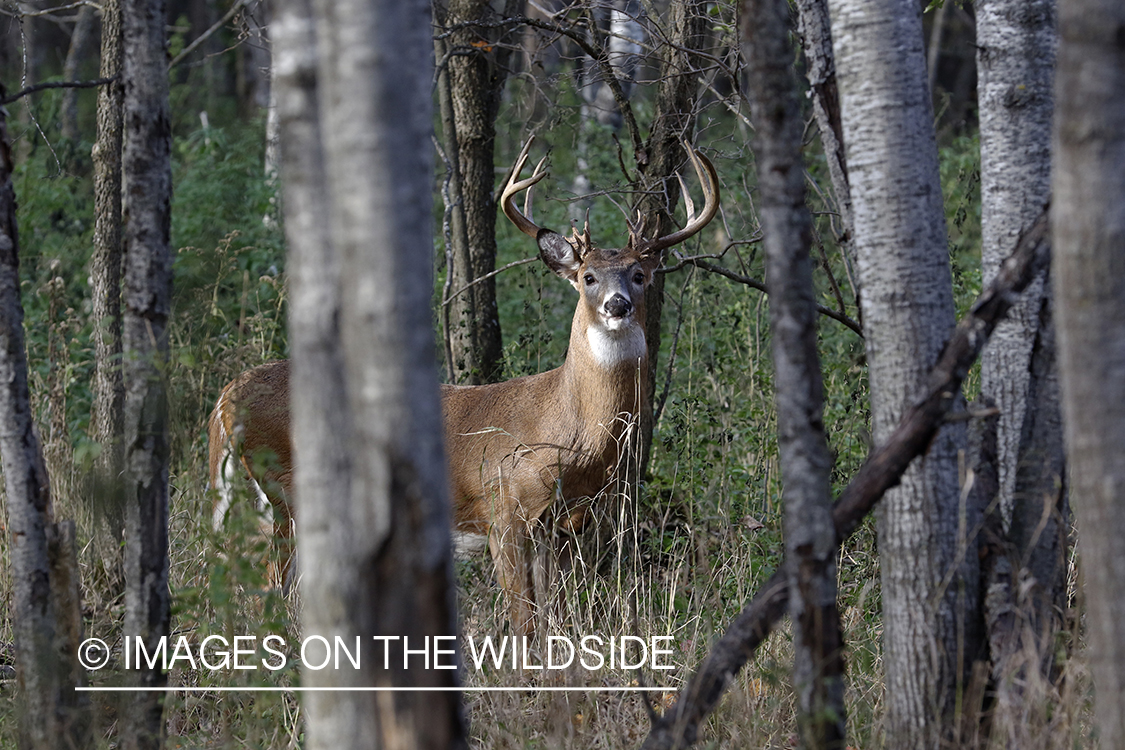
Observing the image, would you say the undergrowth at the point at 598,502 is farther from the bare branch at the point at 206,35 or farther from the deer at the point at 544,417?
the bare branch at the point at 206,35

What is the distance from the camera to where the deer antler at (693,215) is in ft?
18.2

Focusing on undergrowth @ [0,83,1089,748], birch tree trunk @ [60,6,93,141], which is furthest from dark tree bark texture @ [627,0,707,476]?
birch tree trunk @ [60,6,93,141]

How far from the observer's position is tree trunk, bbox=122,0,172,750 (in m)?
3.03

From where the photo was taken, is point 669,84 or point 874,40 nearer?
point 874,40

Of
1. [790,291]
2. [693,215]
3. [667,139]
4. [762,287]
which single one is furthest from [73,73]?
[790,291]

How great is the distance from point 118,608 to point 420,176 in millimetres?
3472

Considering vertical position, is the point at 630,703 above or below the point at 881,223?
below

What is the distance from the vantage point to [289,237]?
7.37 feet

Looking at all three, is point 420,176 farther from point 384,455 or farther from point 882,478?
point 882,478

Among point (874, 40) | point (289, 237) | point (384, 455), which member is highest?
point (874, 40)

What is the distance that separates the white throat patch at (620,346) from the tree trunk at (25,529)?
2934 mm

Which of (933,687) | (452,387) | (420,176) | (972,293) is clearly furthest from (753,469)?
(420,176)

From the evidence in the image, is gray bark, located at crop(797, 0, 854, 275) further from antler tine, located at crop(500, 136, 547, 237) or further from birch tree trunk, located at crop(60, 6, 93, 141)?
birch tree trunk, located at crop(60, 6, 93, 141)

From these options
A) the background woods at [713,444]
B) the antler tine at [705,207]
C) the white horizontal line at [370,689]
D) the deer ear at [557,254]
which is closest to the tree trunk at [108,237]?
the background woods at [713,444]
